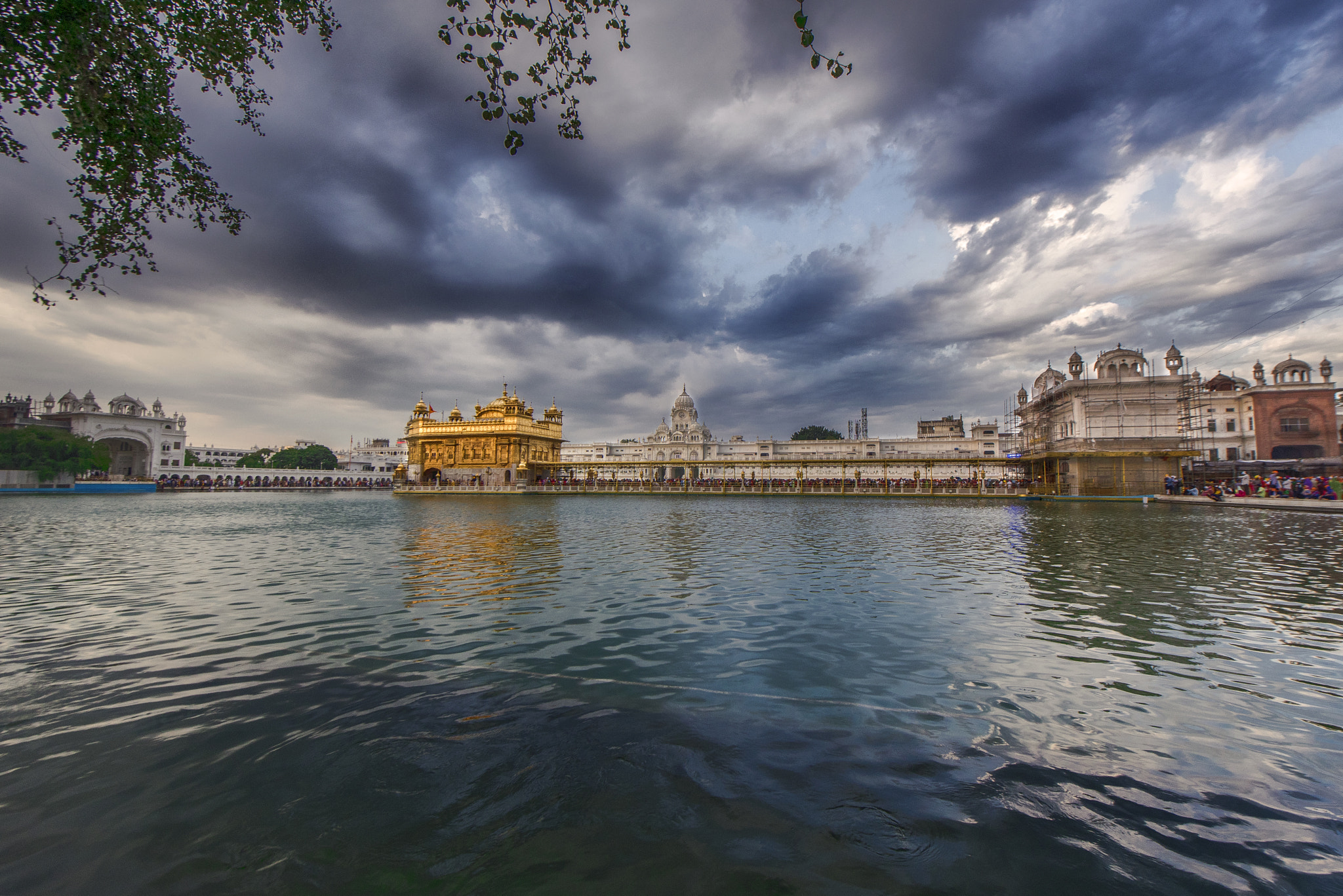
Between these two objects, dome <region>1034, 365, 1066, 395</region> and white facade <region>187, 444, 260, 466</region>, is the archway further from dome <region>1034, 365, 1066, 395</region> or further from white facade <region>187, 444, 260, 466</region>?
white facade <region>187, 444, 260, 466</region>

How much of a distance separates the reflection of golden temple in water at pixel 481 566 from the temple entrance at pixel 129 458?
90458mm

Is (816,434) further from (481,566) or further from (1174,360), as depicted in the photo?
(481,566)

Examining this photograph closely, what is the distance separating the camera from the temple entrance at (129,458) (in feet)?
265

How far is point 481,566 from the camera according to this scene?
39.9 feet

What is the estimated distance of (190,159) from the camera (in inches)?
269

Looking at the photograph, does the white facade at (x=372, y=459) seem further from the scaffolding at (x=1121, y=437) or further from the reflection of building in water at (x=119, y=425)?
the scaffolding at (x=1121, y=437)

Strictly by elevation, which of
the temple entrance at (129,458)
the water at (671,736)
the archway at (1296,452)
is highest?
the temple entrance at (129,458)

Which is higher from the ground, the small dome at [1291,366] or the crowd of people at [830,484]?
the small dome at [1291,366]

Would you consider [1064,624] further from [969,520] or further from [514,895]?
[969,520]

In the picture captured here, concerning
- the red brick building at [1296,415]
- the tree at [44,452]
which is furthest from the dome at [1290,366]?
the tree at [44,452]

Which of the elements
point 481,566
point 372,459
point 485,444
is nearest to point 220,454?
point 372,459

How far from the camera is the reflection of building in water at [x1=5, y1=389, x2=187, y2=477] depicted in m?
74.4

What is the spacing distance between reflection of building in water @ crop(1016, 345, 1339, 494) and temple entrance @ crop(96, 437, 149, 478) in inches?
4442

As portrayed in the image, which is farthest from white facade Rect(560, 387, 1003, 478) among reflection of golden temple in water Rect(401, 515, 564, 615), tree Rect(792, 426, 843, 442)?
reflection of golden temple in water Rect(401, 515, 564, 615)
